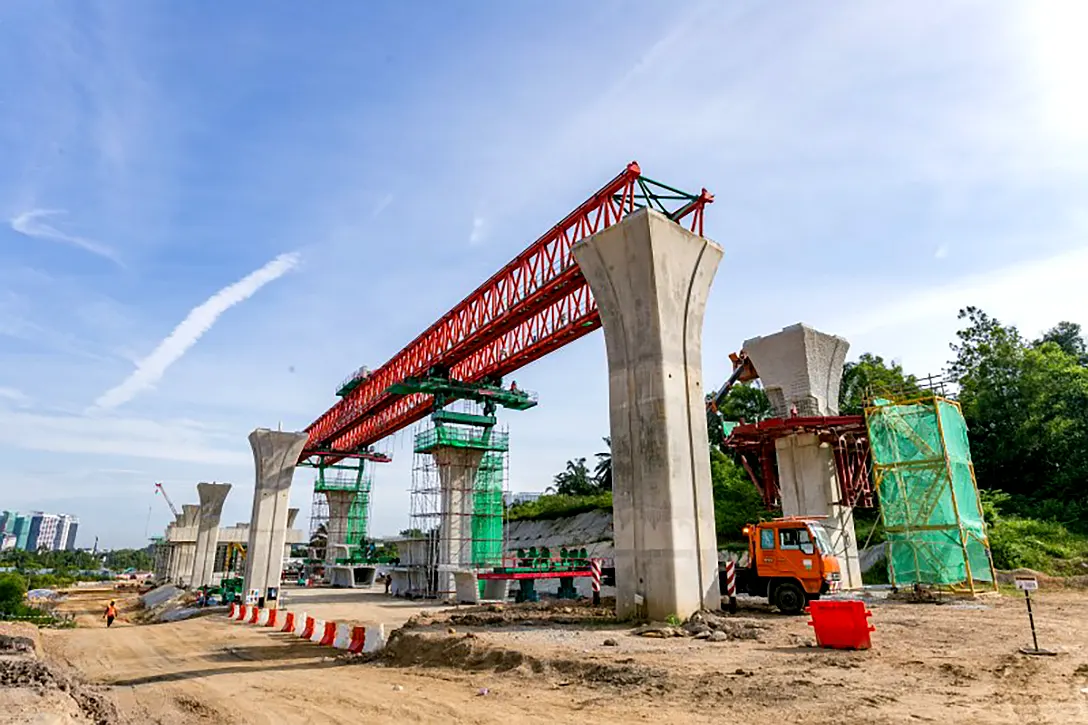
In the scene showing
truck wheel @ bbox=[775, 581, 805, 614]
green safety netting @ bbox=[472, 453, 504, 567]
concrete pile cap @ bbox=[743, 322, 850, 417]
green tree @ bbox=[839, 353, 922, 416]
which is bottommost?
truck wheel @ bbox=[775, 581, 805, 614]

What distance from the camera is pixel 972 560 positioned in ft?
70.7

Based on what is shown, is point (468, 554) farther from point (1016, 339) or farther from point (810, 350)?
point (1016, 339)

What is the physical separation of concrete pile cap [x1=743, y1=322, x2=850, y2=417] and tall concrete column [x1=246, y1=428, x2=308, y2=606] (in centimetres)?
2135

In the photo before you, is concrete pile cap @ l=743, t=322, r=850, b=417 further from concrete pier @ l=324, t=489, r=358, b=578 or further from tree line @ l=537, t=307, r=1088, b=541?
concrete pier @ l=324, t=489, r=358, b=578

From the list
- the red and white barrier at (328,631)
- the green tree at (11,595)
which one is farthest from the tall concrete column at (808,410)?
the green tree at (11,595)

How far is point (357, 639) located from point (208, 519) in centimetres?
4031

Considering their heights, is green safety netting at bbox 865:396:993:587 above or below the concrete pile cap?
below

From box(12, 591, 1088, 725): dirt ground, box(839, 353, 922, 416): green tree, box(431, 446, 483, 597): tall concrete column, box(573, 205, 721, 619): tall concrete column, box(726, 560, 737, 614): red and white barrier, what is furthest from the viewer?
box(839, 353, 922, 416): green tree

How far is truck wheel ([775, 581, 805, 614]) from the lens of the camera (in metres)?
16.4

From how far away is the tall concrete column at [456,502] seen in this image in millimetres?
30797

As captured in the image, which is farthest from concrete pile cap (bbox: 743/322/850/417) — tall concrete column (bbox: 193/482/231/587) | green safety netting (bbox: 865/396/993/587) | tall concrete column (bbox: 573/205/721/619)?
tall concrete column (bbox: 193/482/231/587)

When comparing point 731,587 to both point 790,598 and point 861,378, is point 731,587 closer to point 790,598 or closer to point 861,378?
point 790,598

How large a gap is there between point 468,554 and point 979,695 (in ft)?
86.2

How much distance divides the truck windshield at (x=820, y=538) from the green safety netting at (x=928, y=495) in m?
6.68
